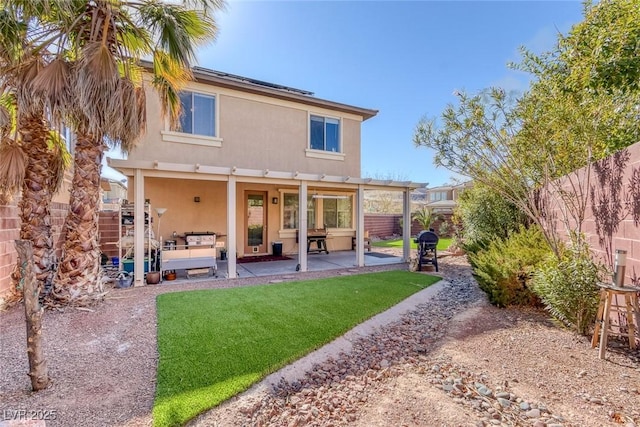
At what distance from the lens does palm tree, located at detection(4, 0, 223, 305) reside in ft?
17.7

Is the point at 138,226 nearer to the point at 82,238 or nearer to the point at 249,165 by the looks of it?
the point at 82,238

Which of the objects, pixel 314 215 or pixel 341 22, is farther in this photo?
pixel 314 215

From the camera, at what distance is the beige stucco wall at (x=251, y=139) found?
9.62 m

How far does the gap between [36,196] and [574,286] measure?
32.2ft

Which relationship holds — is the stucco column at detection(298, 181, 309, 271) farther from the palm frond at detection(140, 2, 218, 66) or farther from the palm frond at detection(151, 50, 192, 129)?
the palm frond at detection(140, 2, 218, 66)

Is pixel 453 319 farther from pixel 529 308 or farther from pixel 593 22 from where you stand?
pixel 593 22

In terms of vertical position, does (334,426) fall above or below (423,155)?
below

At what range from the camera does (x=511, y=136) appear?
19.2ft

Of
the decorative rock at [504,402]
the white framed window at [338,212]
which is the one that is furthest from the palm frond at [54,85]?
the white framed window at [338,212]

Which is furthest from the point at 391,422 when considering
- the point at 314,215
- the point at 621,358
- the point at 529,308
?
the point at 314,215

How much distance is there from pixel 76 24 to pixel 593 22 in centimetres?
989

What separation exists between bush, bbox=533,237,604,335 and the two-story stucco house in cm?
636

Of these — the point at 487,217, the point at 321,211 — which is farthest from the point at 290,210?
the point at 487,217

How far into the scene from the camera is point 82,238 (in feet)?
19.8
